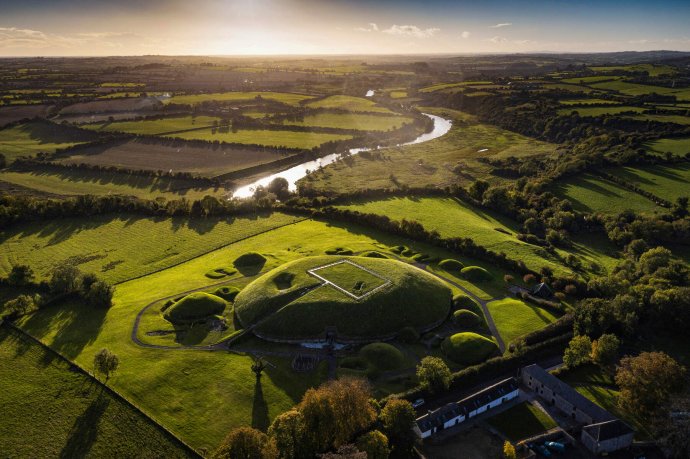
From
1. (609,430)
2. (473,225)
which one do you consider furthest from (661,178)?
(609,430)

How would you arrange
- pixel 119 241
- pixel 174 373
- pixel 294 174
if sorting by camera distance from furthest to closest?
pixel 294 174, pixel 119 241, pixel 174 373

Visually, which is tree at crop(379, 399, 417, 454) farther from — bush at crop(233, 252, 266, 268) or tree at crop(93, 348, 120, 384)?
bush at crop(233, 252, 266, 268)

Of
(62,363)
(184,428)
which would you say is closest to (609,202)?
(184,428)

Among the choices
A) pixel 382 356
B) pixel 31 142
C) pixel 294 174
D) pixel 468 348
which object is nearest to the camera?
pixel 382 356

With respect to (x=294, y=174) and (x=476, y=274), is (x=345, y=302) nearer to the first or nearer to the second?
(x=476, y=274)

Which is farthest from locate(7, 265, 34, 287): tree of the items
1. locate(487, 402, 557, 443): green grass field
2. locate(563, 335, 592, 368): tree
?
locate(563, 335, 592, 368): tree

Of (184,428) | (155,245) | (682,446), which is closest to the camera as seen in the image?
(682,446)

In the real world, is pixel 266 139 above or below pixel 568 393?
above

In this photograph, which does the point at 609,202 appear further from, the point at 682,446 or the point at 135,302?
the point at 135,302
